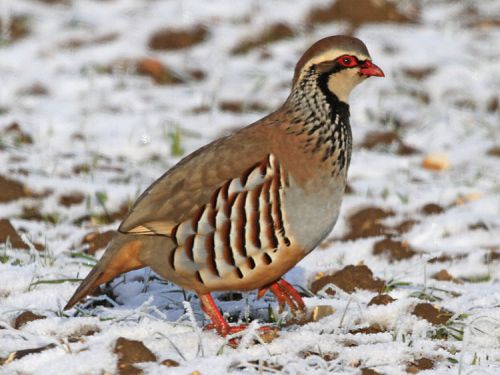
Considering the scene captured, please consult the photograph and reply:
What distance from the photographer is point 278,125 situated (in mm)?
4195

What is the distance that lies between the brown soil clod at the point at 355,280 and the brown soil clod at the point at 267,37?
17.6 feet

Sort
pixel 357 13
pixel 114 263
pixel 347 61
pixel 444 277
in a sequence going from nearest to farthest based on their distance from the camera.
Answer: pixel 114 263, pixel 347 61, pixel 444 277, pixel 357 13

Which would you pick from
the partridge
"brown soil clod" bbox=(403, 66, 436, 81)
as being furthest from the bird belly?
"brown soil clod" bbox=(403, 66, 436, 81)

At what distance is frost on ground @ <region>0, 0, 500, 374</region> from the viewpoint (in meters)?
3.82

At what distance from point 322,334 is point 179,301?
2.70ft

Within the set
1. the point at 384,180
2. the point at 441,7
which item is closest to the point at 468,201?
the point at 384,180

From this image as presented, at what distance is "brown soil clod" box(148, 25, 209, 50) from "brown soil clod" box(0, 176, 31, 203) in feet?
12.8

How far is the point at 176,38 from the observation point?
32.9 feet

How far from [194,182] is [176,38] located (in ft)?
20.3

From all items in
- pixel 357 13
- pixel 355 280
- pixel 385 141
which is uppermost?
pixel 357 13

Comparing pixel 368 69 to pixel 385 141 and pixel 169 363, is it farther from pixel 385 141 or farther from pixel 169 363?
pixel 385 141

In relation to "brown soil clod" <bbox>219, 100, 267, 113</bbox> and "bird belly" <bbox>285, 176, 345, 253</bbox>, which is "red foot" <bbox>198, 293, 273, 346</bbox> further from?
"brown soil clod" <bbox>219, 100, 267, 113</bbox>

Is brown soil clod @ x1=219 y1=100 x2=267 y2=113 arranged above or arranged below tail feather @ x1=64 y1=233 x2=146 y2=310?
above

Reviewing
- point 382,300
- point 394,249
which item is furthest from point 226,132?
point 382,300
